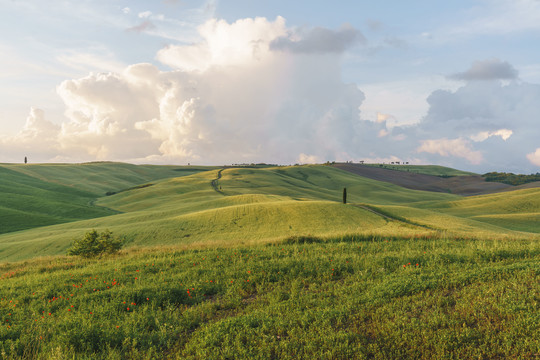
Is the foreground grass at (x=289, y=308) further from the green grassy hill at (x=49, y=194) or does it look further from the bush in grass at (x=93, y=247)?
the green grassy hill at (x=49, y=194)

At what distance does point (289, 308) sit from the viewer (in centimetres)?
994

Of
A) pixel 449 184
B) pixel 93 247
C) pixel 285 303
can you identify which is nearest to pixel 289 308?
pixel 285 303

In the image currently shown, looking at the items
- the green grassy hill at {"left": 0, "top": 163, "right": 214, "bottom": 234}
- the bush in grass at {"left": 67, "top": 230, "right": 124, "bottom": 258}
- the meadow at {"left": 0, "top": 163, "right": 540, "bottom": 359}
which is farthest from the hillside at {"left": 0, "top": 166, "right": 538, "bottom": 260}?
the green grassy hill at {"left": 0, "top": 163, "right": 214, "bottom": 234}

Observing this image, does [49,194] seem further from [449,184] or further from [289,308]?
[449,184]

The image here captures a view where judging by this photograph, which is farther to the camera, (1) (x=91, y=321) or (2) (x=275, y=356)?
(1) (x=91, y=321)

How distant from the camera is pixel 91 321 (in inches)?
383

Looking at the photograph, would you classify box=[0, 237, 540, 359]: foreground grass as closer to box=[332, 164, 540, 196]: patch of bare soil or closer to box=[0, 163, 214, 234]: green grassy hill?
box=[0, 163, 214, 234]: green grassy hill

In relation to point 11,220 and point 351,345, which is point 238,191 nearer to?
point 11,220

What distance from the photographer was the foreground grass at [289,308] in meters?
7.64

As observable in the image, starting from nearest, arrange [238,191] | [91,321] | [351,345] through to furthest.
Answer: [351,345] → [91,321] → [238,191]

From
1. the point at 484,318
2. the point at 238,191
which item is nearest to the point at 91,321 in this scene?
the point at 484,318

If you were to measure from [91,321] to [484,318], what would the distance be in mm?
11572

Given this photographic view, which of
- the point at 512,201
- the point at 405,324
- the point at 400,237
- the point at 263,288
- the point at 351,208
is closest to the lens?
the point at 405,324

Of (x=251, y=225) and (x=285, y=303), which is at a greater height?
(x=285, y=303)
